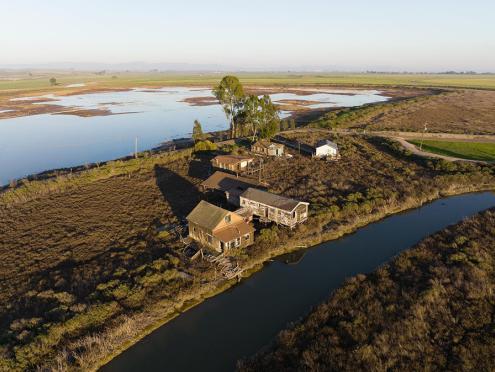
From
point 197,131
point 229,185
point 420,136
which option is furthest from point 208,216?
point 420,136

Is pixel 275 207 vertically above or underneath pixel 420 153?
underneath

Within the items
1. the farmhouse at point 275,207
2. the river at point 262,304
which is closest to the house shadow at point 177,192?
the farmhouse at point 275,207

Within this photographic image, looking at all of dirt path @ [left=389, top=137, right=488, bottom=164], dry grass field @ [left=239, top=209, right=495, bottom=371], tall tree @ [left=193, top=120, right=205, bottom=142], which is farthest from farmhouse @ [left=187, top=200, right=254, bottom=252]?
dirt path @ [left=389, top=137, right=488, bottom=164]

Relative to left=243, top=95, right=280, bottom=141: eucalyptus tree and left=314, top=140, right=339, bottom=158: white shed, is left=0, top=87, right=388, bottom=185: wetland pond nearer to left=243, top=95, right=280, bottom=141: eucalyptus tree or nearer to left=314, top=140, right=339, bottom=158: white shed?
left=243, top=95, right=280, bottom=141: eucalyptus tree

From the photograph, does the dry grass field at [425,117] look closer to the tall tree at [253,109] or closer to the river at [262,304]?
the tall tree at [253,109]

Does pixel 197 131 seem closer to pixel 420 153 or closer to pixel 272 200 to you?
pixel 272 200

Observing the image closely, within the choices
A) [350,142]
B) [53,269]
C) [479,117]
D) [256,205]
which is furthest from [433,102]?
[53,269]
